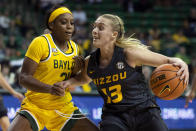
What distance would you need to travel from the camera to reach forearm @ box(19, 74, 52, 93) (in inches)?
137

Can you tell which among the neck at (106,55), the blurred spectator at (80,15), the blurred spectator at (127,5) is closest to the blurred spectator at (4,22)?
the blurred spectator at (80,15)

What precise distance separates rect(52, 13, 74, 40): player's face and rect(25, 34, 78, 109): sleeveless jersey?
0.12 meters

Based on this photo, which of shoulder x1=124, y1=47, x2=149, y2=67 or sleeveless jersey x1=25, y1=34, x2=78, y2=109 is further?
sleeveless jersey x1=25, y1=34, x2=78, y2=109

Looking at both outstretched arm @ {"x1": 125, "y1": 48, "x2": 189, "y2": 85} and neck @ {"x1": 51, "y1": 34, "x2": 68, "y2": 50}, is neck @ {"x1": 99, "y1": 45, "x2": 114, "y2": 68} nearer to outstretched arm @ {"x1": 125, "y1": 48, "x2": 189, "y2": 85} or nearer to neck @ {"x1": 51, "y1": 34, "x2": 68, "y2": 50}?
outstretched arm @ {"x1": 125, "y1": 48, "x2": 189, "y2": 85}

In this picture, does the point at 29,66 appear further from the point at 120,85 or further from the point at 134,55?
the point at 134,55

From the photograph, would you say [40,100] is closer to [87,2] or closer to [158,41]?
[158,41]

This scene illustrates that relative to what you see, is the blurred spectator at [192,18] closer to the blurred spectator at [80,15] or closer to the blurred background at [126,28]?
the blurred background at [126,28]

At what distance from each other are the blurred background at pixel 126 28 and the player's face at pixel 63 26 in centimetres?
363

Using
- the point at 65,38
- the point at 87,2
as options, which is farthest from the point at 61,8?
the point at 87,2

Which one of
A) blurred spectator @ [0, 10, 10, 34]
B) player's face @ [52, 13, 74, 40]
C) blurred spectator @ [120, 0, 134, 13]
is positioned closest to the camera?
player's face @ [52, 13, 74, 40]

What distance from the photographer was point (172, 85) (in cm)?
355

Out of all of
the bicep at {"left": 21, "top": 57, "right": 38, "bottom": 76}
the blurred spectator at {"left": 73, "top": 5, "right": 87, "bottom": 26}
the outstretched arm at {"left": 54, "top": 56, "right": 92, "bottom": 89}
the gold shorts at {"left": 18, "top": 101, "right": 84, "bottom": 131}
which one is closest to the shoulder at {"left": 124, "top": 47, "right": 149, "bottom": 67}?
the outstretched arm at {"left": 54, "top": 56, "right": 92, "bottom": 89}

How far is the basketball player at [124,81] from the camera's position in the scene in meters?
3.48

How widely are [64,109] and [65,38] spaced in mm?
810
